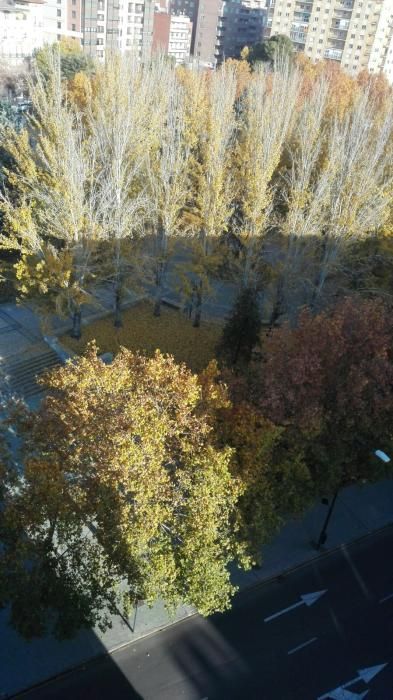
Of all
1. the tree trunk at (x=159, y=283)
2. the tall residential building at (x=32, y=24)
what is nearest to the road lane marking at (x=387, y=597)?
the tree trunk at (x=159, y=283)

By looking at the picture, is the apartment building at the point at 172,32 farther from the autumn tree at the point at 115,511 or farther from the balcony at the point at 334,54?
the autumn tree at the point at 115,511

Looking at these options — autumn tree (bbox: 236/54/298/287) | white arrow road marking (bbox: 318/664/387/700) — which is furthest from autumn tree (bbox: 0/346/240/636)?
autumn tree (bbox: 236/54/298/287)

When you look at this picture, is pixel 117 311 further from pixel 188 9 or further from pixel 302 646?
pixel 188 9

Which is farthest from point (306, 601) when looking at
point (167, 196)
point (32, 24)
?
point (32, 24)

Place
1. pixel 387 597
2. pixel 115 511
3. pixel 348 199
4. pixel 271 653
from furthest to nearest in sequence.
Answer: pixel 348 199 < pixel 387 597 < pixel 271 653 < pixel 115 511

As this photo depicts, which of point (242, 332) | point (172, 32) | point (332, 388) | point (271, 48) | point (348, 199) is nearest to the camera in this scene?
point (332, 388)

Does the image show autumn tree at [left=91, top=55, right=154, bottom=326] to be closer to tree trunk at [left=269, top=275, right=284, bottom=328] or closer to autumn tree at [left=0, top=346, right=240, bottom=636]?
tree trunk at [left=269, top=275, right=284, bottom=328]
